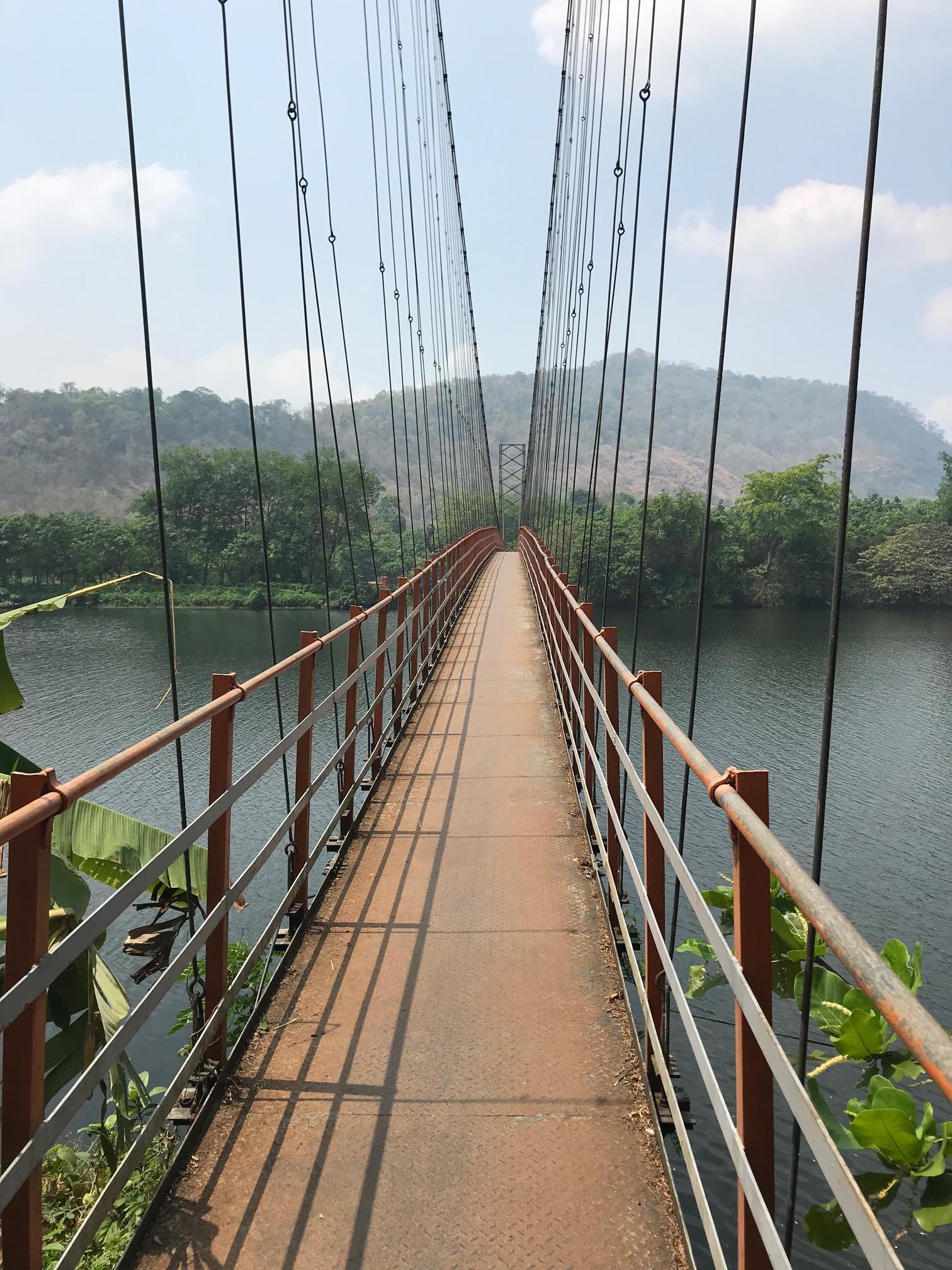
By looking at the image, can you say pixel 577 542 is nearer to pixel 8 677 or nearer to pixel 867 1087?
pixel 8 677

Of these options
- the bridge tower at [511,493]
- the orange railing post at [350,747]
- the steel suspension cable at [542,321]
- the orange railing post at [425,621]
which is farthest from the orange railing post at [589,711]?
the bridge tower at [511,493]

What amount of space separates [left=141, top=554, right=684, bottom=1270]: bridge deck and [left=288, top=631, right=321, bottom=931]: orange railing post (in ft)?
0.33

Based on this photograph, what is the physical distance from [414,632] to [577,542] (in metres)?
33.8

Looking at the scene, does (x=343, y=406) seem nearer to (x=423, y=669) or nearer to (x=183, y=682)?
(x=183, y=682)

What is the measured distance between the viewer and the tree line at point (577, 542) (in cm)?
3247

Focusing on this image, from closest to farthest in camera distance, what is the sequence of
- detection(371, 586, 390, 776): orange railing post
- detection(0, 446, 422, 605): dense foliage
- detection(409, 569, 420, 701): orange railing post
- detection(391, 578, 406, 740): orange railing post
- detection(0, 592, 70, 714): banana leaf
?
1. detection(0, 592, 70, 714): banana leaf
2. detection(371, 586, 390, 776): orange railing post
3. detection(391, 578, 406, 740): orange railing post
4. detection(409, 569, 420, 701): orange railing post
5. detection(0, 446, 422, 605): dense foliage

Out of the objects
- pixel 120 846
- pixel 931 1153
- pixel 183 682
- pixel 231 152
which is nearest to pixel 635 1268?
pixel 931 1153

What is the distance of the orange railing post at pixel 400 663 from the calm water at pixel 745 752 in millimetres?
2134

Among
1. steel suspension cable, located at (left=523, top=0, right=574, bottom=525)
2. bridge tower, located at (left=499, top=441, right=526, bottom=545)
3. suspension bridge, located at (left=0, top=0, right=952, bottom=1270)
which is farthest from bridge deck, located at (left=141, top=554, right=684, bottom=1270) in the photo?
bridge tower, located at (left=499, top=441, right=526, bottom=545)

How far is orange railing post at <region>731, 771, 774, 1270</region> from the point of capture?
1.29m

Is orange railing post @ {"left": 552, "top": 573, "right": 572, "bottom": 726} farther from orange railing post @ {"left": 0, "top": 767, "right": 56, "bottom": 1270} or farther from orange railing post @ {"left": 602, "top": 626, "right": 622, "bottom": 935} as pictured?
orange railing post @ {"left": 0, "top": 767, "right": 56, "bottom": 1270}

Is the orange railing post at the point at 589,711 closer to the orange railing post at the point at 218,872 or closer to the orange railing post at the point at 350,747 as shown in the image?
the orange railing post at the point at 350,747

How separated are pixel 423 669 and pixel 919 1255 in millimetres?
5102

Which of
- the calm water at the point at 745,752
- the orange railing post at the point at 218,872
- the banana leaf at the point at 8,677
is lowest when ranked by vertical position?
the calm water at the point at 745,752
